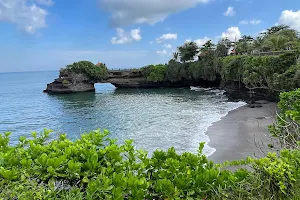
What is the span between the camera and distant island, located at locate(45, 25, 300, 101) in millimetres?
27938

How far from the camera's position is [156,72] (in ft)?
185

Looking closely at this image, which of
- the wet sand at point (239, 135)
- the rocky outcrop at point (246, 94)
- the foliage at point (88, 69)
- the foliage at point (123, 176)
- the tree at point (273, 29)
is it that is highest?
the tree at point (273, 29)

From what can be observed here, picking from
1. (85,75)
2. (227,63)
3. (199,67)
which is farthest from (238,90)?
(85,75)

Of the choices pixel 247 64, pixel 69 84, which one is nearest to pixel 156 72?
pixel 69 84

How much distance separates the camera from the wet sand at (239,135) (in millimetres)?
11784

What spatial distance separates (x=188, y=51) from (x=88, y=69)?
71.5ft

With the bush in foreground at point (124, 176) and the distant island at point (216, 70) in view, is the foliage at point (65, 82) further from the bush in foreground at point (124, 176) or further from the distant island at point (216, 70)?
the bush in foreground at point (124, 176)

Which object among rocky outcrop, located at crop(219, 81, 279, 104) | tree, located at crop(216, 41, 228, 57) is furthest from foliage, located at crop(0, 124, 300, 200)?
tree, located at crop(216, 41, 228, 57)

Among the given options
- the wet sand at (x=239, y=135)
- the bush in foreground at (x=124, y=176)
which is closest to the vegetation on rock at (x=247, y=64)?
the wet sand at (x=239, y=135)

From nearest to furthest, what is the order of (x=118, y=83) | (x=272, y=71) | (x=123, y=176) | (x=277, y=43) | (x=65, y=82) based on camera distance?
(x=123, y=176) → (x=272, y=71) → (x=277, y=43) → (x=65, y=82) → (x=118, y=83)

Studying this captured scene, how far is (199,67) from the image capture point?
160 feet

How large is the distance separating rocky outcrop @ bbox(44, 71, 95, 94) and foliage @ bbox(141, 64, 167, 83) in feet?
Result: 44.2

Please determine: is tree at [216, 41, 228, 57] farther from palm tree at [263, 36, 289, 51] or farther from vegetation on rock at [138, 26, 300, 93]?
palm tree at [263, 36, 289, 51]

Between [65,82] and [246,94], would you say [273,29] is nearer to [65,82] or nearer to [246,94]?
[246,94]
